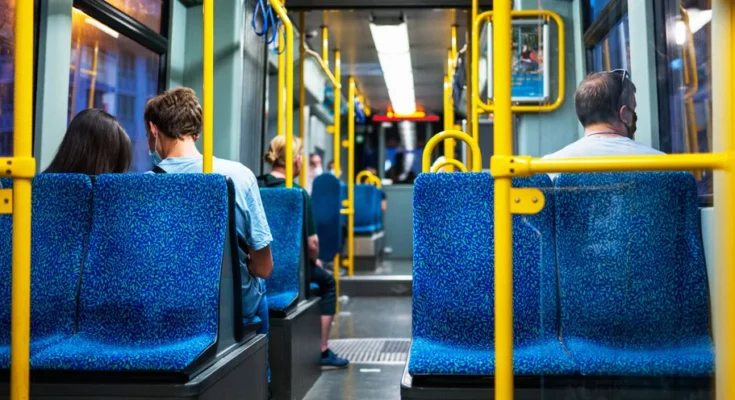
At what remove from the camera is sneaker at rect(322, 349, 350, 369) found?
4395 millimetres

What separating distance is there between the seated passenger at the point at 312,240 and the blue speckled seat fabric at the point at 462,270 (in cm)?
174

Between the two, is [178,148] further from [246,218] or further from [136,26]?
[136,26]

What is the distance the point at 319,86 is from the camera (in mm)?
10875

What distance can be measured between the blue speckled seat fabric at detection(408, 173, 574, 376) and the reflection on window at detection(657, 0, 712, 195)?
24.7 inches

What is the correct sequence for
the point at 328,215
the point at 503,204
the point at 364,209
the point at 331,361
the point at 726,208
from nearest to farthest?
the point at 726,208, the point at 503,204, the point at 331,361, the point at 328,215, the point at 364,209

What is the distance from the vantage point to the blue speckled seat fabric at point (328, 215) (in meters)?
6.68

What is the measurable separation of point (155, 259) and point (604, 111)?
1.42 meters

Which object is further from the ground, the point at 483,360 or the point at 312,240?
the point at 312,240

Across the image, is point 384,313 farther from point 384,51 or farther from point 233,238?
point 233,238

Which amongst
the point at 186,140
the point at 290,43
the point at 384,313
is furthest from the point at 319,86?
the point at 186,140

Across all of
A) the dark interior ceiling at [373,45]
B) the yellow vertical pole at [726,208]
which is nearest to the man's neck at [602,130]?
the yellow vertical pole at [726,208]

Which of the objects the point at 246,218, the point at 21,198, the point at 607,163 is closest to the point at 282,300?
the point at 246,218

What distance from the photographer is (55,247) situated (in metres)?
2.31

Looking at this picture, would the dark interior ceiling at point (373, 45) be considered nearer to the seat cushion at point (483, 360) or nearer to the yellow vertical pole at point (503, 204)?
the seat cushion at point (483, 360)
